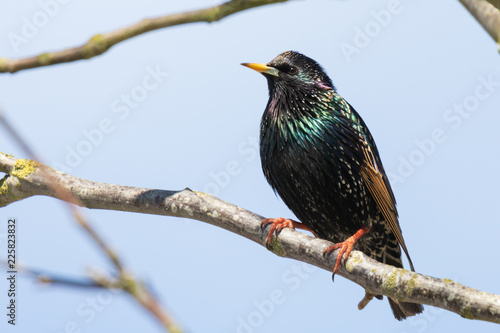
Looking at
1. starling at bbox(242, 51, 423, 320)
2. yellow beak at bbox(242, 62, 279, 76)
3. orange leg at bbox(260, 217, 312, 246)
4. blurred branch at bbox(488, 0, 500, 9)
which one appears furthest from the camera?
yellow beak at bbox(242, 62, 279, 76)

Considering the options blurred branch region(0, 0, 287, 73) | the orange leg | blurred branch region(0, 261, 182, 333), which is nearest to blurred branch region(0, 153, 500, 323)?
the orange leg

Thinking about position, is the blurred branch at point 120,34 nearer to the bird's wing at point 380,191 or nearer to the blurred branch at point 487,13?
the blurred branch at point 487,13

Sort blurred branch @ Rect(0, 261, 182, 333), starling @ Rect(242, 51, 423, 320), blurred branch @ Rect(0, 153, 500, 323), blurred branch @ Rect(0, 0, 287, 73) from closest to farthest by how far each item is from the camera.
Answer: blurred branch @ Rect(0, 261, 182, 333) → blurred branch @ Rect(0, 0, 287, 73) → blurred branch @ Rect(0, 153, 500, 323) → starling @ Rect(242, 51, 423, 320)

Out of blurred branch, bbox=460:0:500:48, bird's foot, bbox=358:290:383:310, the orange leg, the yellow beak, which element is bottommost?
bird's foot, bbox=358:290:383:310

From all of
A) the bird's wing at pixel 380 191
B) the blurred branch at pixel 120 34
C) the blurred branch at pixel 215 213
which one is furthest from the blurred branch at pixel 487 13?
the bird's wing at pixel 380 191

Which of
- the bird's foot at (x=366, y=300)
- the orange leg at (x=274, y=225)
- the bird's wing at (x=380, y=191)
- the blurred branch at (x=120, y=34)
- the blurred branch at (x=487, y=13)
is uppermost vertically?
the blurred branch at (x=120, y=34)

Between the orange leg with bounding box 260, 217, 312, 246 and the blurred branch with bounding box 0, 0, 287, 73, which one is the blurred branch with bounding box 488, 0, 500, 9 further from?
the orange leg with bounding box 260, 217, 312, 246

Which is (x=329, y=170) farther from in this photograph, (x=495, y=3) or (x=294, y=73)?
(x=495, y=3)

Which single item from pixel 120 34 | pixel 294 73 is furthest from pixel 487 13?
pixel 294 73
